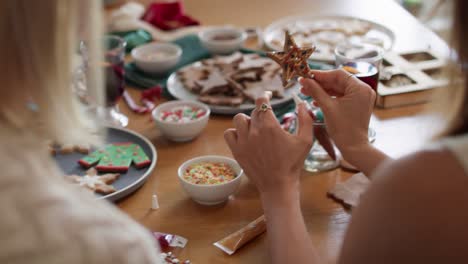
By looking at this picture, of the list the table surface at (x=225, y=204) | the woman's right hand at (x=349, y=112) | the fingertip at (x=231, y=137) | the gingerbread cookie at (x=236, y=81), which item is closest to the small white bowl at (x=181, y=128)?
the table surface at (x=225, y=204)

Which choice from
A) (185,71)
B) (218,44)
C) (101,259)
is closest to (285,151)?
(101,259)

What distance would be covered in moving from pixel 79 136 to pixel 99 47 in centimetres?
14

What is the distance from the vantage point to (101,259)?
2.29 ft

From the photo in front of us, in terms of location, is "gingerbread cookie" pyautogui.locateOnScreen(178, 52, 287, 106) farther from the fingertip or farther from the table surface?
the fingertip

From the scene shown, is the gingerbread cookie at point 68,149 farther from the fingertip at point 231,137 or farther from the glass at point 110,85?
the fingertip at point 231,137

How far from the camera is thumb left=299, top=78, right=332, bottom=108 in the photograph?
3.94 feet

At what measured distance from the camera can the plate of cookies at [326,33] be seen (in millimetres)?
1939

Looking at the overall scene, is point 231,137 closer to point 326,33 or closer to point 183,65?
point 183,65

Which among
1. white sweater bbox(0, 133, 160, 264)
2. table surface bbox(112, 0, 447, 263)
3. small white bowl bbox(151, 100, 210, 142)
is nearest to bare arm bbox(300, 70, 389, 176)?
table surface bbox(112, 0, 447, 263)

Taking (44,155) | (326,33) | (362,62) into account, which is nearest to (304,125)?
(362,62)

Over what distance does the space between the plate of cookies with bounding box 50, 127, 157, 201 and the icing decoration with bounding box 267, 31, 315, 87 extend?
0.36 metres

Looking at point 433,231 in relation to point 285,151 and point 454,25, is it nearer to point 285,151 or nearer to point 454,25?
point 454,25

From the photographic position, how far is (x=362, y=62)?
1.44 m

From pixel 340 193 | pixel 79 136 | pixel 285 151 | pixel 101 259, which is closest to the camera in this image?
pixel 101 259
